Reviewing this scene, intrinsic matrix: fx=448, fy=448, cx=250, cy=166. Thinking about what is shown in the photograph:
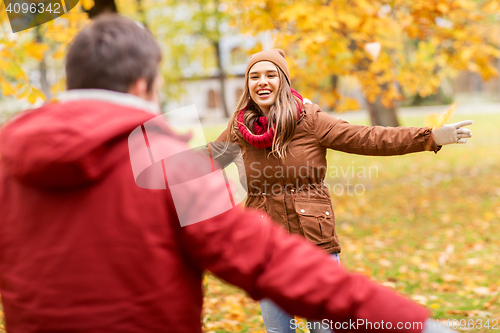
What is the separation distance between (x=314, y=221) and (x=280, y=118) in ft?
2.01

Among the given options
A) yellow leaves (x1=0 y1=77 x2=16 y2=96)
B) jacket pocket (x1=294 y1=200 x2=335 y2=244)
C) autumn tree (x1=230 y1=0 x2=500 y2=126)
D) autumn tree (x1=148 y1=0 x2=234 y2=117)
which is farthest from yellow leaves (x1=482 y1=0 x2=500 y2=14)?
autumn tree (x1=148 y1=0 x2=234 y2=117)

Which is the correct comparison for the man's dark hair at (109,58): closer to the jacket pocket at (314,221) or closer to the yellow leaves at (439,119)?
the jacket pocket at (314,221)

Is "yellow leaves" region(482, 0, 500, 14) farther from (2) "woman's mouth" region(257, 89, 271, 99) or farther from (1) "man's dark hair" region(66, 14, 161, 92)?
(1) "man's dark hair" region(66, 14, 161, 92)

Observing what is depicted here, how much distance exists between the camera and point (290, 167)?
2541 millimetres

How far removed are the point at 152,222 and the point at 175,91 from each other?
21.6 meters

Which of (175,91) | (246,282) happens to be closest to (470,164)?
(246,282)

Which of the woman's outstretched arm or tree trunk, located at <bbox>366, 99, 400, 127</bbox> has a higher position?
the woman's outstretched arm

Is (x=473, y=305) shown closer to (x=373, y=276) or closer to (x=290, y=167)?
(x=373, y=276)

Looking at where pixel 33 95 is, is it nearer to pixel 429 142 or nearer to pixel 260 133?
pixel 260 133

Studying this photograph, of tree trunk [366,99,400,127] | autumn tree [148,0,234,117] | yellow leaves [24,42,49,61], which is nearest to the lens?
yellow leaves [24,42,49,61]

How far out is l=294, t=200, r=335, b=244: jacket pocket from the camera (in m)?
2.52

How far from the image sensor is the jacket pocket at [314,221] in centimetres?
252

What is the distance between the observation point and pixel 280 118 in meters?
2.54

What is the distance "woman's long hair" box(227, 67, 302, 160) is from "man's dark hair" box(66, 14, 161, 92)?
1.43 metres
